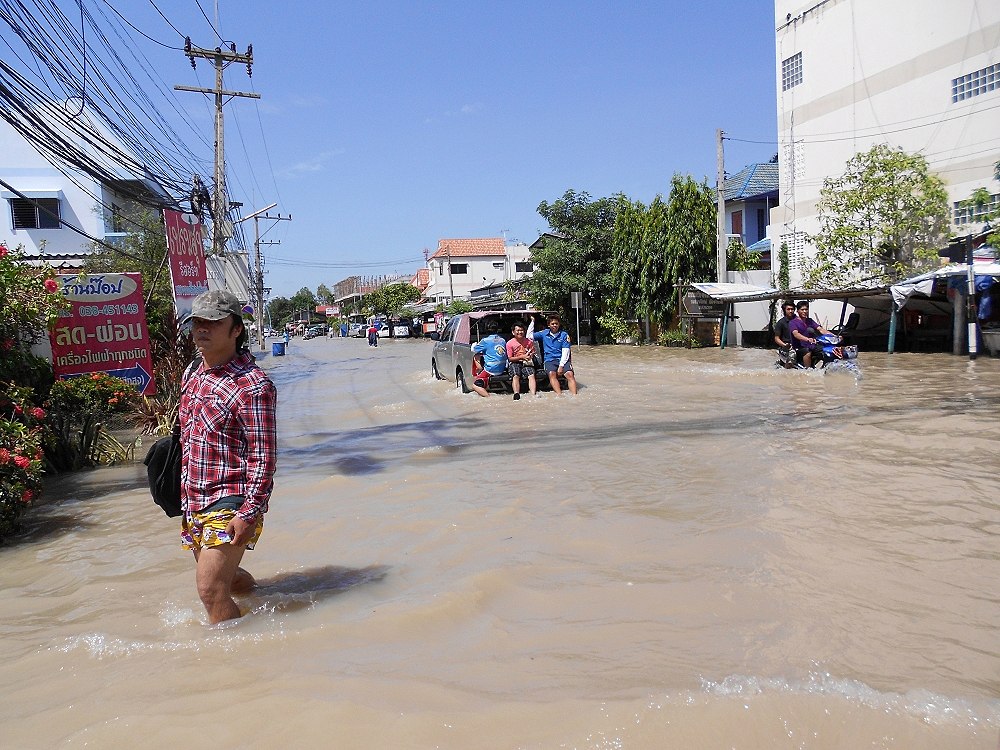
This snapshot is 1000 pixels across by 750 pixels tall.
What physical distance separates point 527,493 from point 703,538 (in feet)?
6.05

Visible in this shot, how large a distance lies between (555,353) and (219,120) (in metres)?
17.2

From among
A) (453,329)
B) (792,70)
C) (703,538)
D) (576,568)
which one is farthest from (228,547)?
(792,70)

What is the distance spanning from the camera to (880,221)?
21.6 meters

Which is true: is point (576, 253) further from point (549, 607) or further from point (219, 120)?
point (549, 607)

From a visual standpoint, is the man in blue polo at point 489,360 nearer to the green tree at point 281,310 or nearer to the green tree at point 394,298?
the green tree at point 394,298

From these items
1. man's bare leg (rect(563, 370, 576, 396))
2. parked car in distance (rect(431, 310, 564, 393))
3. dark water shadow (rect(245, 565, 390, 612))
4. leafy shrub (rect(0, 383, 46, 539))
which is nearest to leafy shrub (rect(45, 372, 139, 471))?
leafy shrub (rect(0, 383, 46, 539))

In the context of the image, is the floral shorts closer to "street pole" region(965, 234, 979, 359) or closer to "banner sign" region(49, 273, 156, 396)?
"banner sign" region(49, 273, 156, 396)

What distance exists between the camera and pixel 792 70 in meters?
25.5

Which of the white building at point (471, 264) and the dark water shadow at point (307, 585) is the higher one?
the white building at point (471, 264)

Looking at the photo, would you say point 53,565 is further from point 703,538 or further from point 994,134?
point 994,134

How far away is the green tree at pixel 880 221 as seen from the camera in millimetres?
20281

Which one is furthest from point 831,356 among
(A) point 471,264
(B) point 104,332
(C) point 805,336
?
(A) point 471,264

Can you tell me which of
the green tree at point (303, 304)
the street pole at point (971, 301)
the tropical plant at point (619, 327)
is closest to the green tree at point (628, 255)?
the tropical plant at point (619, 327)

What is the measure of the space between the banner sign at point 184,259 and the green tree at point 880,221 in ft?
56.1
